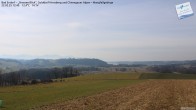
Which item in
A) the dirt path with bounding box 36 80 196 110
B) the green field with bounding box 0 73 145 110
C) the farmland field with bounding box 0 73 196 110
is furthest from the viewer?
the green field with bounding box 0 73 145 110

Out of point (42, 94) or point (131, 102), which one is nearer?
point (131, 102)

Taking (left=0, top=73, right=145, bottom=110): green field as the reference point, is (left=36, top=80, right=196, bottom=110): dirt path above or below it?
below

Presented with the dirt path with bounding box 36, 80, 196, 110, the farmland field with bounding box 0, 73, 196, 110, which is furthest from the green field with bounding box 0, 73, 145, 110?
the dirt path with bounding box 36, 80, 196, 110

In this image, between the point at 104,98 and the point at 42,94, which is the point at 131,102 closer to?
the point at 104,98

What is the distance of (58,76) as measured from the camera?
188 metres

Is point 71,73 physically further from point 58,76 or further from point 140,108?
point 140,108

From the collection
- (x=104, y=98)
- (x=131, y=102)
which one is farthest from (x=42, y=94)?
(x=131, y=102)

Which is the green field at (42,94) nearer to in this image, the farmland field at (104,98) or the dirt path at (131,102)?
the farmland field at (104,98)

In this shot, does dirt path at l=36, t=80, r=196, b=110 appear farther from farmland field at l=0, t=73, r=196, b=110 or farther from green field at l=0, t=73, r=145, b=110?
green field at l=0, t=73, r=145, b=110

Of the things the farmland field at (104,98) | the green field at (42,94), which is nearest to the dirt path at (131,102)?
the farmland field at (104,98)

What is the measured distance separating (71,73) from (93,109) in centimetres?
16722

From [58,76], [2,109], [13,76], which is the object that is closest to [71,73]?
[58,76]

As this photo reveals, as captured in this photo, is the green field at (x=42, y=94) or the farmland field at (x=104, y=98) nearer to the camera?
the farmland field at (x=104, y=98)

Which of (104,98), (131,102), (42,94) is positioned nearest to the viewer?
(131,102)
